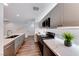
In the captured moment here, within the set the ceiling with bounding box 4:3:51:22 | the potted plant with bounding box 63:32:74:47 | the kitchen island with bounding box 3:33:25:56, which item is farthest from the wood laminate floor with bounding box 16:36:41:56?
the potted plant with bounding box 63:32:74:47

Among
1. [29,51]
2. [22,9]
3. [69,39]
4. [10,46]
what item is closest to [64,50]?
[69,39]

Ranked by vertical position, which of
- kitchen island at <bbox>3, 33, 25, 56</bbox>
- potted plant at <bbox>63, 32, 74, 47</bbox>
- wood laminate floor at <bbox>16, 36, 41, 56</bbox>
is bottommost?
wood laminate floor at <bbox>16, 36, 41, 56</bbox>

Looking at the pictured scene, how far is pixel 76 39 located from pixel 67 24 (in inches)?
18.3

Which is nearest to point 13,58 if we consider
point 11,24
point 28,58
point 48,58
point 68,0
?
point 28,58

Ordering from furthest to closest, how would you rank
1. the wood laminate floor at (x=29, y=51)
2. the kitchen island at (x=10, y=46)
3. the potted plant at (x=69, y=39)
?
1. the wood laminate floor at (x=29, y=51)
2. the kitchen island at (x=10, y=46)
3. the potted plant at (x=69, y=39)

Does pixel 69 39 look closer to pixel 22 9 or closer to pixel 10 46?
pixel 10 46

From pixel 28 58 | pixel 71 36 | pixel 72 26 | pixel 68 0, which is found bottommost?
pixel 28 58

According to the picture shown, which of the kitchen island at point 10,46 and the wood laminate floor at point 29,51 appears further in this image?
the wood laminate floor at point 29,51

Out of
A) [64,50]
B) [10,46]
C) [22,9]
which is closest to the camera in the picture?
[64,50]

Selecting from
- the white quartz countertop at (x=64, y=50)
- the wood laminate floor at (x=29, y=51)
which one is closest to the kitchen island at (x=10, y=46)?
the wood laminate floor at (x=29, y=51)

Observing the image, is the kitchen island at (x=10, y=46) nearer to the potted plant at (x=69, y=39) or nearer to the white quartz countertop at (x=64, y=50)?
the white quartz countertop at (x=64, y=50)

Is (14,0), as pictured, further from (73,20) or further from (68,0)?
(73,20)

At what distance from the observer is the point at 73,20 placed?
1.67m

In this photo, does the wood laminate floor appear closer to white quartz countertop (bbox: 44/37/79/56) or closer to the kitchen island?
the kitchen island
